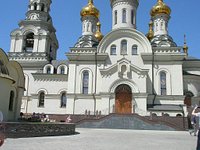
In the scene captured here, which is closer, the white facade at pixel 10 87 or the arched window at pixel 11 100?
the white facade at pixel 10 87

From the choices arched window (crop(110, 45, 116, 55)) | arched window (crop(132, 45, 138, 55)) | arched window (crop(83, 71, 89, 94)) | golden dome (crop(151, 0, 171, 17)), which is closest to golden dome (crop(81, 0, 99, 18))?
arched window (crop(110, 45, 116, 55))

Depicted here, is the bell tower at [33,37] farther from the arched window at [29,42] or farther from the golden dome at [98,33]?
the golden dome at [98,33]

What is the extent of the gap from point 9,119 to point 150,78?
17787 millimetres

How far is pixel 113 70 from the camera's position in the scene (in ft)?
95.9

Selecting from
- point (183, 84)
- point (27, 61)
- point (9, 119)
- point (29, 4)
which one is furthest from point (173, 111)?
point (29, 4)

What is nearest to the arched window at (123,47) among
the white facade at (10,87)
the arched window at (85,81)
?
the arched window at (85,81)

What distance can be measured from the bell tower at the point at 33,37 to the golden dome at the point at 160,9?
613 inches

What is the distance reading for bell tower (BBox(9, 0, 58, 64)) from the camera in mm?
36125

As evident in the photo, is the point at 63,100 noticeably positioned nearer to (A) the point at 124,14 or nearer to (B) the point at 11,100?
(A) the point at 124,14

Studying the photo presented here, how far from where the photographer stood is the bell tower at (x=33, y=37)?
119 ft

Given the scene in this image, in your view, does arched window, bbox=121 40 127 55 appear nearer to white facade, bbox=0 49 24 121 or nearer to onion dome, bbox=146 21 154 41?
onion dome, bbox=146 21 154 41

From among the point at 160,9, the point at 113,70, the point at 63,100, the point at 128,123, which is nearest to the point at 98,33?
the point at 160,9

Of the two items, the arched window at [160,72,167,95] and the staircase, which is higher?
the arched window at [160,72,167,95]

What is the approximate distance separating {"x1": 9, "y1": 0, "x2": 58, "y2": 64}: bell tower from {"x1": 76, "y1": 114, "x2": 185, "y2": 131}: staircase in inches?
605
